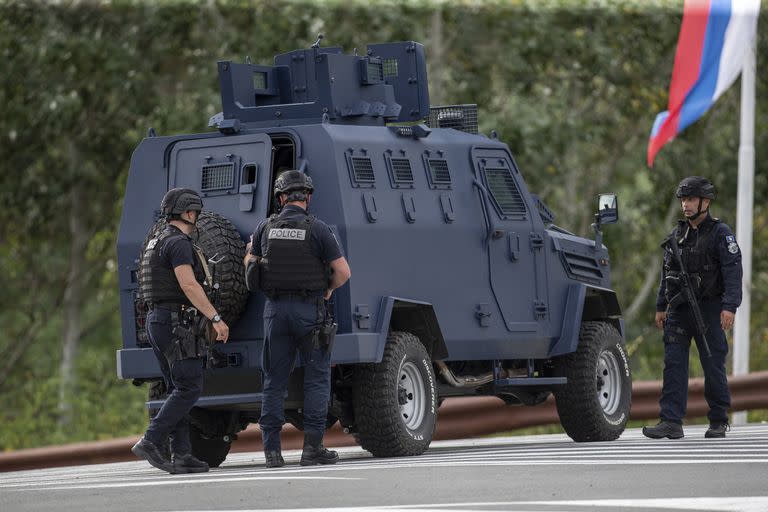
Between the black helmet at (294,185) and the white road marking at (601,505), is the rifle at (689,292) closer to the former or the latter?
the black helmet at (294,185)

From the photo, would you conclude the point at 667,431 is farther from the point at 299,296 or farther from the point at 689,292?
the point at 299,296

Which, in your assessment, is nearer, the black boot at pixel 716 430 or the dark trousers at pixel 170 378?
the dark trousers at pixel 170 378

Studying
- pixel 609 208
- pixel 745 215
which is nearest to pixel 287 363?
pixel 609 208

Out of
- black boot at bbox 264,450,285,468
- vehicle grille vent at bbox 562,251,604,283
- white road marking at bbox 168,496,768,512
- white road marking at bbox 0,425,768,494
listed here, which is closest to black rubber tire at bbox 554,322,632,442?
white road marking at bbox 0,425,768,494

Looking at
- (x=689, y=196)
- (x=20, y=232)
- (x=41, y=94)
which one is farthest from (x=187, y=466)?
(x=20, y=232)

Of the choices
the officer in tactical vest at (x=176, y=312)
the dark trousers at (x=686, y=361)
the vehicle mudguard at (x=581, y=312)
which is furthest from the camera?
the vehicle mudguard at (x=581, y=312)

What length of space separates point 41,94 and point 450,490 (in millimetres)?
18138

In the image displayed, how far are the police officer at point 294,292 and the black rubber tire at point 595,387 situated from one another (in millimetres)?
3125

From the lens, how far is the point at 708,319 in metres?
14.9

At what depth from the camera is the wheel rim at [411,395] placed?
44.7ft

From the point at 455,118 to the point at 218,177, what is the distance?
253 centimetres

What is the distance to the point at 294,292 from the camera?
12.7 meters

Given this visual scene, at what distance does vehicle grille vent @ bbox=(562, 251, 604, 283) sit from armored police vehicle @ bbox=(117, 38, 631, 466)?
0.02 metres

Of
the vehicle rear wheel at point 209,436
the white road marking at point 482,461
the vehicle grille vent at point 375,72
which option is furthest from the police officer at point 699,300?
the vehicle rear wheel at point 209,436
